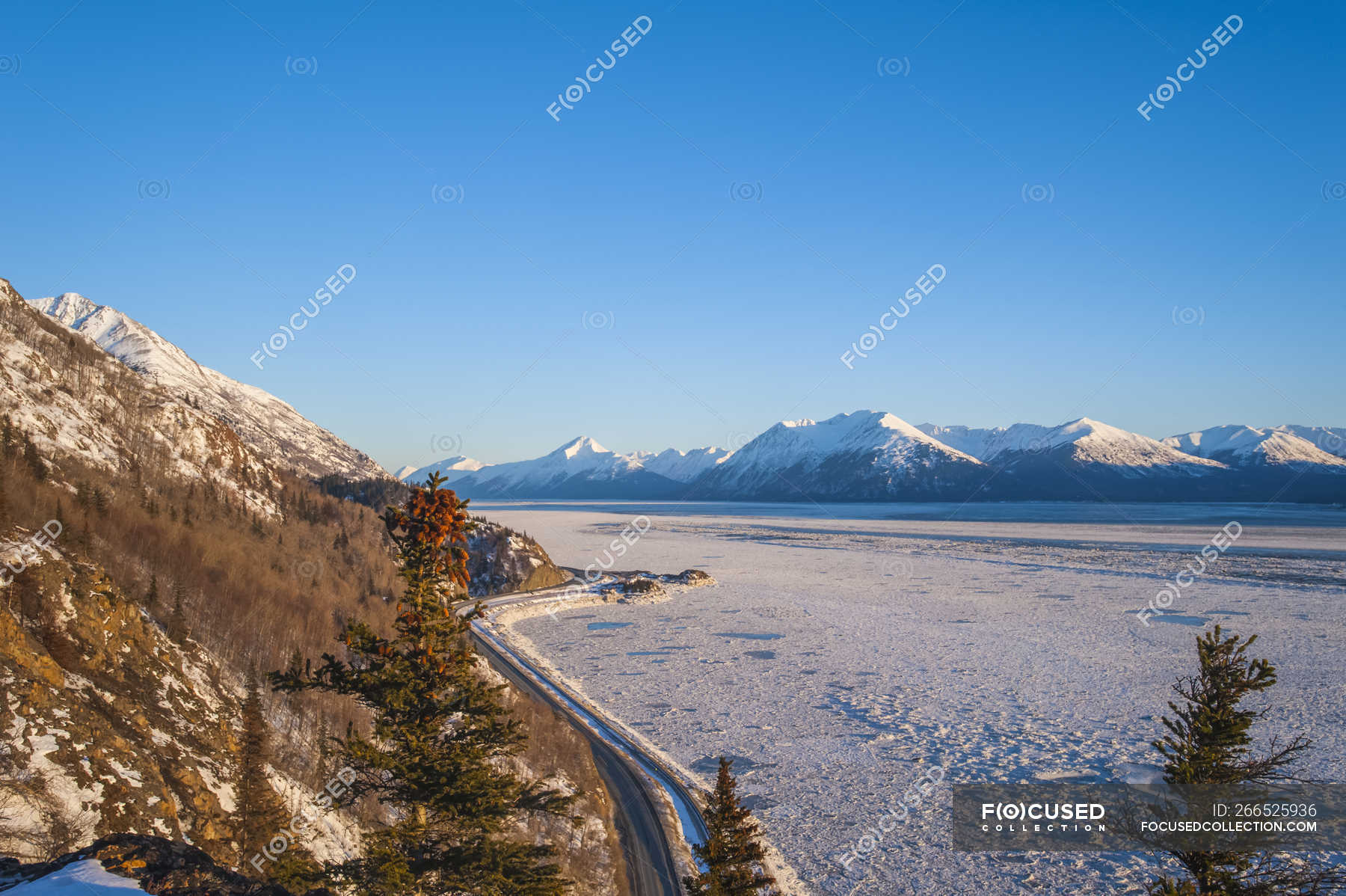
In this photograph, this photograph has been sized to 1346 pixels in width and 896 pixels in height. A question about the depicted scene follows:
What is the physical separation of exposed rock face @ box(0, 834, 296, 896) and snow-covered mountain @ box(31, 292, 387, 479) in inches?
2969

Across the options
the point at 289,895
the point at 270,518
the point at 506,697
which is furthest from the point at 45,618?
the point at 270,518

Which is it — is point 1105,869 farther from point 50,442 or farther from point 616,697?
point 50,442

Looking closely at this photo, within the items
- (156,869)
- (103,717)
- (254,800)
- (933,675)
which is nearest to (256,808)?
(254,800)

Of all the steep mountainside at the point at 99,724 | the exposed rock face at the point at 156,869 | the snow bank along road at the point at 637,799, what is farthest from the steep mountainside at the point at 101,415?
the exposed rock face at the point at 156,869

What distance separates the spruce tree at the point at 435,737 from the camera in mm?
10562

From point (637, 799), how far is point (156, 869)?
62.1ft

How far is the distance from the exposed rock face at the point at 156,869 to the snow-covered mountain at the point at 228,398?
7543 cm

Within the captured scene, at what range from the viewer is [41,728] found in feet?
32.8

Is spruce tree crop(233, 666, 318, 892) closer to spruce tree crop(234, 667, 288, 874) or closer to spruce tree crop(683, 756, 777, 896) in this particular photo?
spruce tree crop(234, 667, 288, 874)

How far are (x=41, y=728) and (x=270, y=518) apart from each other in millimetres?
34643

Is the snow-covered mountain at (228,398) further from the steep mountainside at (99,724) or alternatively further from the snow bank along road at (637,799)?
the steep mountainside at (99,724)

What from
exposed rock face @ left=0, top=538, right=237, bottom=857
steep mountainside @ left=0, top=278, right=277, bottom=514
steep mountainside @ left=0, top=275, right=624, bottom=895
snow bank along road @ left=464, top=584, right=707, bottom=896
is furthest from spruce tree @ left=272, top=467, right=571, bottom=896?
steep mountainside @ left=0, top=278, right=277, bottom=514

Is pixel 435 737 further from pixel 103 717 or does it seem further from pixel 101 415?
pixel 101 415

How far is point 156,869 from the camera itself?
741 cm
